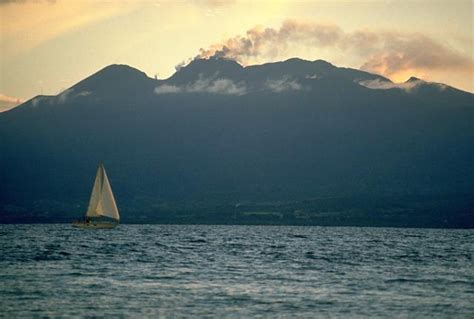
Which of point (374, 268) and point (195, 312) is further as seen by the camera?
point (374, 268)

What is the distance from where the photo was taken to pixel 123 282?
70.9 metres

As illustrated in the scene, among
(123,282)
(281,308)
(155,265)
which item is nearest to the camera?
(281,308)

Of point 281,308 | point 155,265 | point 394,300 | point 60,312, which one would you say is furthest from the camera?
point 155,265

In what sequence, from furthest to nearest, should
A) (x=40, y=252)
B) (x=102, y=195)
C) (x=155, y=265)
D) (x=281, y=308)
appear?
1. (x=102, y=195)
2. (x=40, y=252)
3. (x=155, y=265)
4. (x=281, y=308)

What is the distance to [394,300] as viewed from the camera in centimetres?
6175

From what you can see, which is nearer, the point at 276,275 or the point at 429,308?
the point at 429,308

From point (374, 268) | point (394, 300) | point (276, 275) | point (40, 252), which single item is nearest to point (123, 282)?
point (276, 275)

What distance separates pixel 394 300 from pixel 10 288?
2733 centimetres

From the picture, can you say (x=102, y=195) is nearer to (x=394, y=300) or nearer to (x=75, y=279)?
(x=75, y=279)

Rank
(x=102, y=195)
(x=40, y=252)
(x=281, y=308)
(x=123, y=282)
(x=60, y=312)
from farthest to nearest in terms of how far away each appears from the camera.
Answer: (x=102, y=195) → (x=40, y=252) → (x=123, y=282) → (x=281, y=308) → (x=60, y=312)

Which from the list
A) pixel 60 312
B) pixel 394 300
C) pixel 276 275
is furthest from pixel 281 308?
pixel 276 275

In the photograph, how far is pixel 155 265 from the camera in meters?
90.4

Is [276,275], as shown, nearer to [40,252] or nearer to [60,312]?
[60,312]

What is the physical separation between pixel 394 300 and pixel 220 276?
67.0ft
